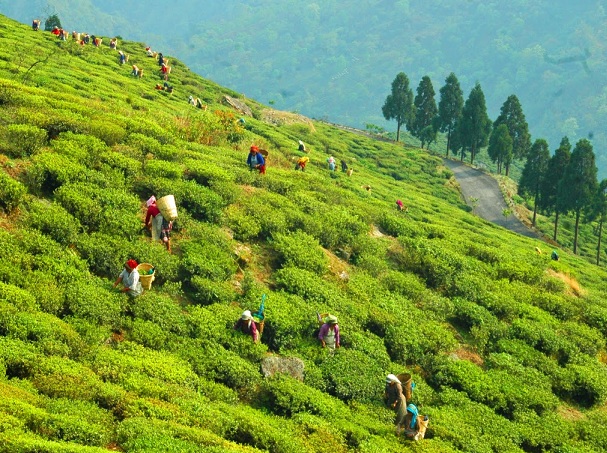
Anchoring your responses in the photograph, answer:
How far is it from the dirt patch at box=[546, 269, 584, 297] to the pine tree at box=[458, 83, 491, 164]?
43.3 m

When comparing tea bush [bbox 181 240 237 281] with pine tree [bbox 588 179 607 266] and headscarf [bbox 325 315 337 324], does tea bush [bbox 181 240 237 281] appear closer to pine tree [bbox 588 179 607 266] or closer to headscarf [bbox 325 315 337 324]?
headscarf [bbox 325 315 337 324]

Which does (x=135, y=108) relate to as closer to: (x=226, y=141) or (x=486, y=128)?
(x=226, y=141)

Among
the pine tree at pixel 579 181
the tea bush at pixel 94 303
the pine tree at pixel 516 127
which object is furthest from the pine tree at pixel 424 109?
the tea bush at pixel 94 303

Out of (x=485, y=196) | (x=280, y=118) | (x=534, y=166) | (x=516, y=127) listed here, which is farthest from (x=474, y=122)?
(x=280, y=118)

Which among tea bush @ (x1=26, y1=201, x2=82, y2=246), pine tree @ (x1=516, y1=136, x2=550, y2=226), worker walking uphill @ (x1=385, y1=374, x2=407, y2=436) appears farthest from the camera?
pine tree @ (x1=516, y1=136, x2=550, y2=226)

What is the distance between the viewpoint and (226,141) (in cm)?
2770

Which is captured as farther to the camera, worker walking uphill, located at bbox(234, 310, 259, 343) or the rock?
worker walking uphill, located at bbox(234, 310, 259, 343)

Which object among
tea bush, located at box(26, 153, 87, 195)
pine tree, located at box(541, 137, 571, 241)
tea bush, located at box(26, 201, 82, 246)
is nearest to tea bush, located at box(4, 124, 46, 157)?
tea bush, located at box(26, 153, 87, 195)

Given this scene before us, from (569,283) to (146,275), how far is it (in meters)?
19.2

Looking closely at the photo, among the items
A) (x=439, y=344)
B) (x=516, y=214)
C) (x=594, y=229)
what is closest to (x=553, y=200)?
(x=516, y=214)

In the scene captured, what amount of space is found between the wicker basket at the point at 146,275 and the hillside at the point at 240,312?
→ 220 millimetres

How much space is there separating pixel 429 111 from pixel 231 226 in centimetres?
6210

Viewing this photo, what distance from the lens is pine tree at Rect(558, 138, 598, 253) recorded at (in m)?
48.4

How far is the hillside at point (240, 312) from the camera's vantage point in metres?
10.2
